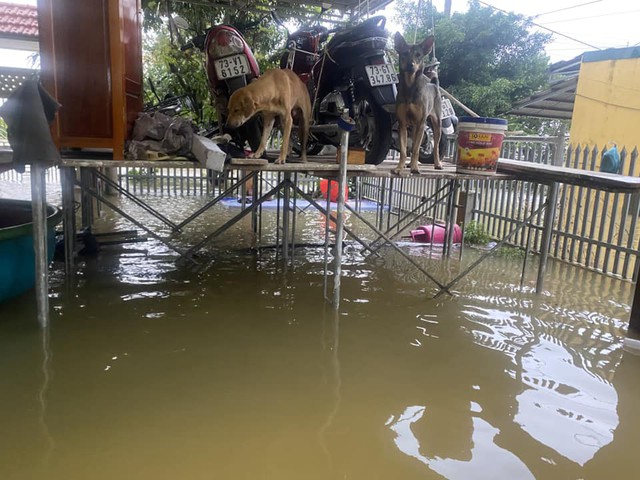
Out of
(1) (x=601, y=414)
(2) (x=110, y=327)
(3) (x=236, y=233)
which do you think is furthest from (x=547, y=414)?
(3) (x=236, y=233)

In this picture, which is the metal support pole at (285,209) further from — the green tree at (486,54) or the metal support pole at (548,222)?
the green tree at (486,54)

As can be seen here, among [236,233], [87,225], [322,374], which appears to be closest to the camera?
[322,374]

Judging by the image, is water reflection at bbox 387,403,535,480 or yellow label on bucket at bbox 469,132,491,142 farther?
yellow label on bucket at bbox 469,132,491,142

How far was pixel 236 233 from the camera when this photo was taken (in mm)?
8523

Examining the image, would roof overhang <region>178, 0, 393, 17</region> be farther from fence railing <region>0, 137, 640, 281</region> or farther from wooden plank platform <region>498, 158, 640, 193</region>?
wooden plank platform <region>498, 158, 640, 193</region>

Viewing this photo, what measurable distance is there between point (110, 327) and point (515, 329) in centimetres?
375

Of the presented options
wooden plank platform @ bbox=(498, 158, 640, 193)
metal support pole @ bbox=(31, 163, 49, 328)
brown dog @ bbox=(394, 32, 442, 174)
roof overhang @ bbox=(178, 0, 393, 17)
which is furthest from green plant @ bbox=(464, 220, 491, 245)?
metal support pole @ bbox=(31, 163, 49, 328)

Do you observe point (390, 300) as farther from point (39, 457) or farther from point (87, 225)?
point (87, 225)

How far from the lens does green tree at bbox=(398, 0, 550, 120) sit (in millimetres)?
13938

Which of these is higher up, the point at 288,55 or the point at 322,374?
the point at 288,55

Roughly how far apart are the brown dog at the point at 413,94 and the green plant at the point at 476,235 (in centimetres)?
376

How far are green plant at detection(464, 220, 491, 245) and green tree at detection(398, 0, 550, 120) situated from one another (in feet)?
22.2

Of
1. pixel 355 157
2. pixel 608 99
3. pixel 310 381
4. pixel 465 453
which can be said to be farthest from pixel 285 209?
pixel 608 99

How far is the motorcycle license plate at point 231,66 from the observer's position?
462cm
